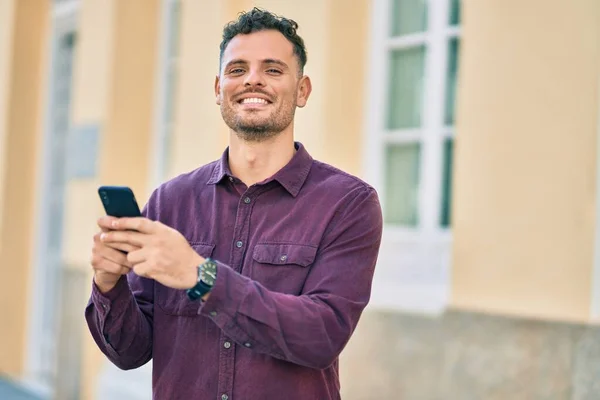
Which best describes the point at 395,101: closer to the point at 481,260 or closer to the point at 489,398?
the point at 481,260

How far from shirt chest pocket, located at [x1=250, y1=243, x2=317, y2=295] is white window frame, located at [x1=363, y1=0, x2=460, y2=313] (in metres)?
2.23

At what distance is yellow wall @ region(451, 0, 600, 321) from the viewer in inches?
139

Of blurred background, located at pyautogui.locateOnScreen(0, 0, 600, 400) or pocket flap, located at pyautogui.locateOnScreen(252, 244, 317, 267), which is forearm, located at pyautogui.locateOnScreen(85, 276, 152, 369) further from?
blurred background, located at pyautogui.locateOnScreen(0, 0, 600, 400)

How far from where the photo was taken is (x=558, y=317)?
3.58m

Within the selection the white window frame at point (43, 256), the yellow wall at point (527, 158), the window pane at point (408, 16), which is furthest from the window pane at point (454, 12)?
the white window frame at point (43, 256)

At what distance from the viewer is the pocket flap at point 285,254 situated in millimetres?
2188

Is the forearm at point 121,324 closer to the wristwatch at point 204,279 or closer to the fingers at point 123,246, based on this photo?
the fingers at point 123,246

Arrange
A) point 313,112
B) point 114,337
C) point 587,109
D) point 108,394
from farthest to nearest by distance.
A: point 108,394 → point 313,112 → point 587,109 → point 114,337

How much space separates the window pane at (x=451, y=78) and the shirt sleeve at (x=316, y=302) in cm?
246

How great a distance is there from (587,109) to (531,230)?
0.57 meters

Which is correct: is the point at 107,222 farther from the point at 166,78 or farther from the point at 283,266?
the point at 166,78

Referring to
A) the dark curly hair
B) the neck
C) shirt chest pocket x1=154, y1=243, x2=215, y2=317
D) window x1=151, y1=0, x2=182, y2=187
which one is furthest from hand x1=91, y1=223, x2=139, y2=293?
window x1=151, y1=0, x2=182, y2=187

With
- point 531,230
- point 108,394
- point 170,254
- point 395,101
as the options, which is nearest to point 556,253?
point 531,230

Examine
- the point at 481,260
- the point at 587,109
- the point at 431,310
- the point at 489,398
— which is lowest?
the point at 489,398
